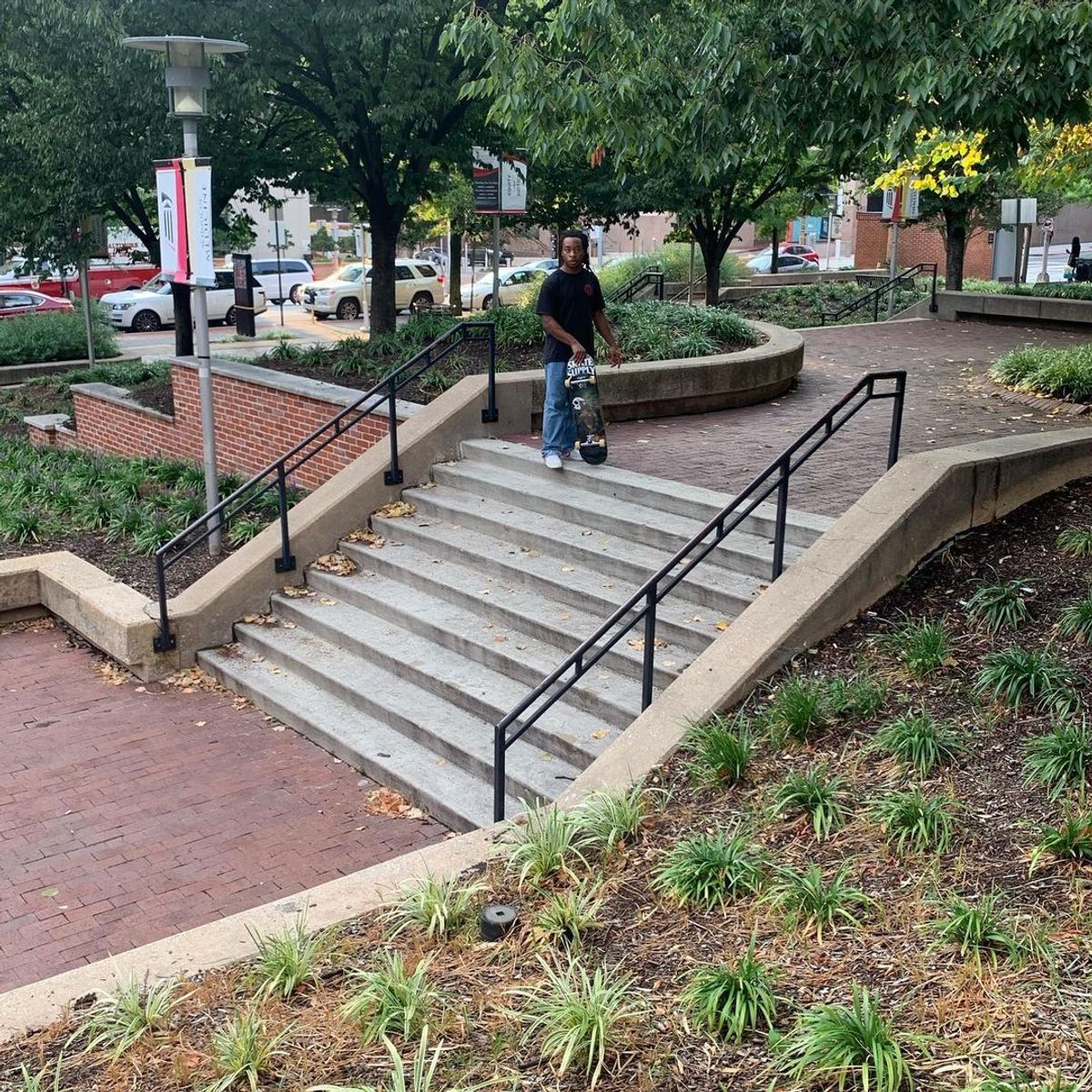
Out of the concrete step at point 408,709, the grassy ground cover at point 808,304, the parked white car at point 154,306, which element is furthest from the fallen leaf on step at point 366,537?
the parked white car at point 154,306

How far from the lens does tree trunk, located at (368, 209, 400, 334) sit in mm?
14883

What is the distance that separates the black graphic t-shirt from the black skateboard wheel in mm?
4823

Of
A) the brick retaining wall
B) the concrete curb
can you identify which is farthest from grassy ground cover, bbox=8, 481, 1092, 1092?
the brick retaining wall

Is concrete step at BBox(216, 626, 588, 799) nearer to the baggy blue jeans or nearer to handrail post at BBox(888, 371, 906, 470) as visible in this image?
the baggy blue jeans

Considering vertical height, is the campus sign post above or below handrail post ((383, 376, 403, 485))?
above

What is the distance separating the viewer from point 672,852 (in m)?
4.77

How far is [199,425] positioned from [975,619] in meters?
9.00

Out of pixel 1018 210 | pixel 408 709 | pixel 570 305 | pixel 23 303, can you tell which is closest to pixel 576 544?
pixel 408 709

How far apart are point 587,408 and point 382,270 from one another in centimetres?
740

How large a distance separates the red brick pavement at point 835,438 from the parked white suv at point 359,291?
23619 millimetres

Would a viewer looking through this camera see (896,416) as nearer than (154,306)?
Yes

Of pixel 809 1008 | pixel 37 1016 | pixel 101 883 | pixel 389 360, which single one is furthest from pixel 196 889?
pixel 389 360

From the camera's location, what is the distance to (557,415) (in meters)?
8.82

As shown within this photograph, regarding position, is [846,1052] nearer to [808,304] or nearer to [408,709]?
[408,709]
